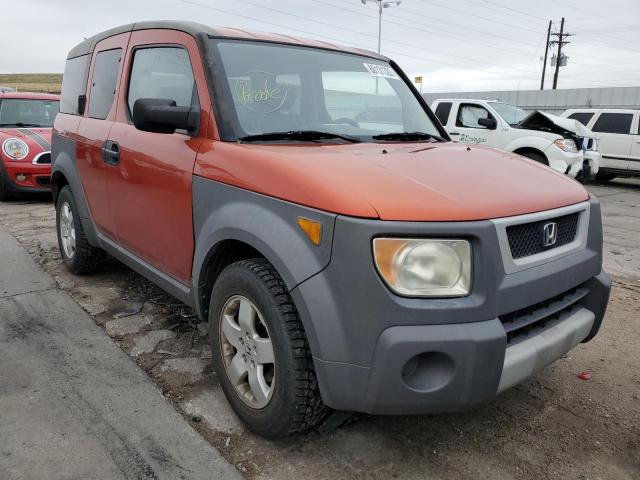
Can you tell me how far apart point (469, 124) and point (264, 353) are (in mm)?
9546

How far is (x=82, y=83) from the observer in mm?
4160

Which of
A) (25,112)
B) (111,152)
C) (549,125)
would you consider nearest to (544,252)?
(111,152)

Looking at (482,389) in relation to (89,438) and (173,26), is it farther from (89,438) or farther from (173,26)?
(173,26)

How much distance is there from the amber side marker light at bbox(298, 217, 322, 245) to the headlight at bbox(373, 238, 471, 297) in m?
0.22

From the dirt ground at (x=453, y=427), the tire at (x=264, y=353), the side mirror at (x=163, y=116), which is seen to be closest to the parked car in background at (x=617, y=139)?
the dirt ground at (x=453, y=427)

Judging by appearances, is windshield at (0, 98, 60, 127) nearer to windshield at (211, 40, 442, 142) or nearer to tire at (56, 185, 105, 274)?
tire at (56, 185, 105, 274)

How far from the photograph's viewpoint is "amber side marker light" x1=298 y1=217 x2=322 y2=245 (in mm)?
1902

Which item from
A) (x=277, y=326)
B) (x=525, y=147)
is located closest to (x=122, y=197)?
(x=277, y=326)

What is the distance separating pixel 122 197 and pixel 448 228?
2223mm

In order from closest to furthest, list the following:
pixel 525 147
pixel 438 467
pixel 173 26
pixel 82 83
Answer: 1. pixel 438 467
2. pixel 173 26
3. pixel 82 83
4. pixel 525 147

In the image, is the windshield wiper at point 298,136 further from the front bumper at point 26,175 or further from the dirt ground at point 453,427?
the front bumper at point 26,175

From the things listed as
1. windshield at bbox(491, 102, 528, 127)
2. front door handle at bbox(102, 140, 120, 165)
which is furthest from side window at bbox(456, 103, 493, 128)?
front door handle at bbox(102, 140, 120, 165)

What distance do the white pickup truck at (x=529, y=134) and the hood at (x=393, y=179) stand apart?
26.8 ft

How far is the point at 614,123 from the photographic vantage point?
12469 mm
